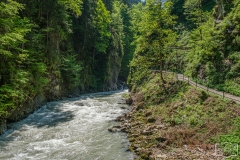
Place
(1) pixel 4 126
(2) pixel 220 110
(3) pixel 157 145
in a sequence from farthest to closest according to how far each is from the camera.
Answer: (1) pixel 4 126
(2) pixel 220 110
(3) pixel 157 145

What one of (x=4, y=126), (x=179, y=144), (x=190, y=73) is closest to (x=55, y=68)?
(x=4, y=126)

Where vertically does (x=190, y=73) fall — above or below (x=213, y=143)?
above

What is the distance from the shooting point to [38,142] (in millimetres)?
13453

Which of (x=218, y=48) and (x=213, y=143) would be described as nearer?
(x=213, y=143)

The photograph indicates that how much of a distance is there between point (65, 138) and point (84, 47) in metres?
26.2

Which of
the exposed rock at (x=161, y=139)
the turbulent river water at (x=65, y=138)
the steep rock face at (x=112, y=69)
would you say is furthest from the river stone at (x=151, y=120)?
the steep rock face at (x=112, y=69)

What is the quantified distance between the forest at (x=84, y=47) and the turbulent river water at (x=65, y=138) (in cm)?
211

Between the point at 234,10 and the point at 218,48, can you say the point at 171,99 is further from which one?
the point at 234,10

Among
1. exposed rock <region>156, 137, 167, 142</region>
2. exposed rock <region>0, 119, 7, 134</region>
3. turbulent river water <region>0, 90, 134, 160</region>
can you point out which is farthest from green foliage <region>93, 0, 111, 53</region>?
exposed rock <region>156, 137, 167, 142</region>

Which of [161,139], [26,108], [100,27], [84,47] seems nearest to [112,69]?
[100,27]

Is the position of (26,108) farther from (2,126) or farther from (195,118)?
(195,118)

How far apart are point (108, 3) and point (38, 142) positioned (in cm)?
4774

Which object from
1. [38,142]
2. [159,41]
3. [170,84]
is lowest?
[38,142]

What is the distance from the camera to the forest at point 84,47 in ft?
49.8
